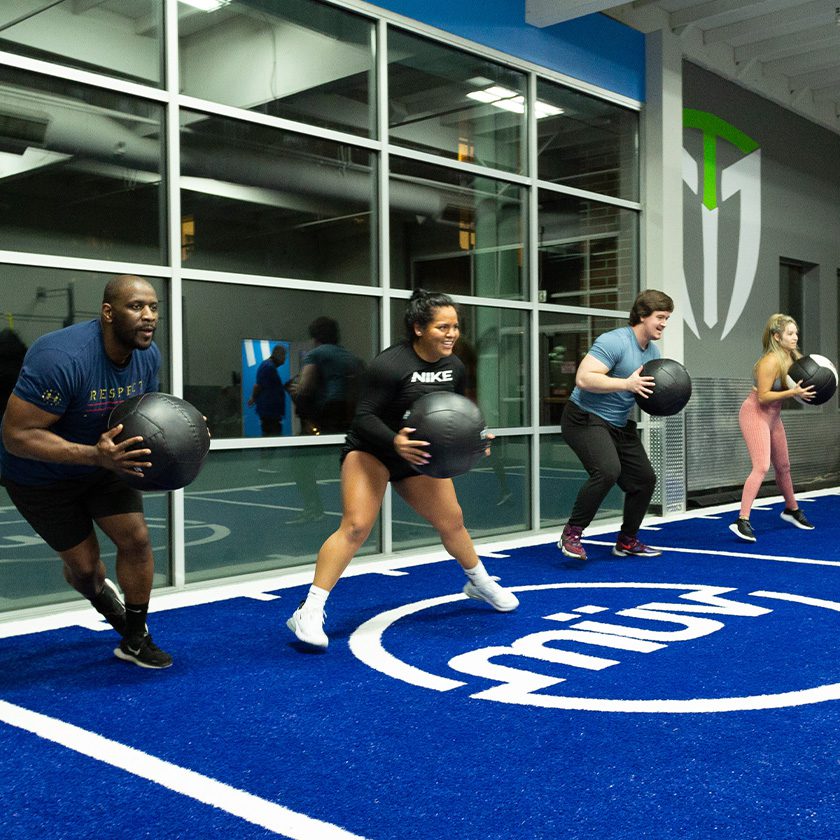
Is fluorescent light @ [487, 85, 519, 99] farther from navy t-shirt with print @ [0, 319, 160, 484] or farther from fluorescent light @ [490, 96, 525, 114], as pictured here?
navy t-shirt with print @ [0, 319, 160, 484]

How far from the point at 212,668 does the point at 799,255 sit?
1004 centimetres

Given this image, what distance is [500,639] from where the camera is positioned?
4.50 meters

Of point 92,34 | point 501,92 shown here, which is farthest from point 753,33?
point 92,34

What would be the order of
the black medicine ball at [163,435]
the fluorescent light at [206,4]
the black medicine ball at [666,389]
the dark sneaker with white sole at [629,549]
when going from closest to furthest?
the black medicine ball at [163,435], the fluorescent light at [206,4], the black medicine ball at [666,389], the dark sneaker with white sole at [629,549]

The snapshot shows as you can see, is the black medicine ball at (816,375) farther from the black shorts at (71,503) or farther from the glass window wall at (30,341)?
the black shorts at (71,503)

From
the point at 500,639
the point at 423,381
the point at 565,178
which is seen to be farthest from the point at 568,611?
the point at 565,178

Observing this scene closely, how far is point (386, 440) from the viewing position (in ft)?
13.8

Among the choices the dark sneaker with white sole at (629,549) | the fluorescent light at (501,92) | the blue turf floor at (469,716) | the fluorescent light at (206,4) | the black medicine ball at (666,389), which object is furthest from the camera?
the fluorescent light at (501,92)

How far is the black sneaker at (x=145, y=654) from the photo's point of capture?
13.4 ft

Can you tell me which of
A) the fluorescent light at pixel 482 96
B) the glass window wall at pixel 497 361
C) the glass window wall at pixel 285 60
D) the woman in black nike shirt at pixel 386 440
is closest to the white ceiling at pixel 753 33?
the fluorescent light at pixel 482 96

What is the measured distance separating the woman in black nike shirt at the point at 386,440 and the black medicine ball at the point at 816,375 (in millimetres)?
3635

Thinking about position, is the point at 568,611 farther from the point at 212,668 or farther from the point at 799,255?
the point at 799,255

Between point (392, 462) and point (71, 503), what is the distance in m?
1.38

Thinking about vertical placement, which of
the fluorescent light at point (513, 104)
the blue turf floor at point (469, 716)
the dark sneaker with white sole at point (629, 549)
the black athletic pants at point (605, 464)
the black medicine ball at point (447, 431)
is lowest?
the blue turf floor at point (469, 716)
